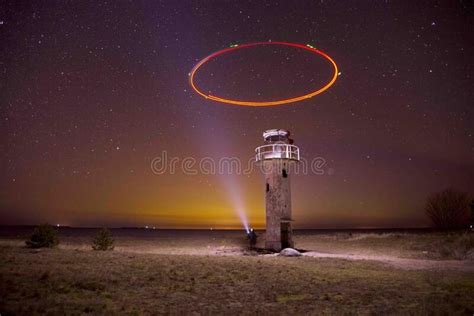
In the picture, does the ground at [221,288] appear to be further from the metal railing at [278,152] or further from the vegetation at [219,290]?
the metal railing at [278,152]

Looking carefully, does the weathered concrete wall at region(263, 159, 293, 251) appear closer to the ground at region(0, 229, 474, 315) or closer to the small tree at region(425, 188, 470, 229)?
the ground at region(0, 229, 474, 315)

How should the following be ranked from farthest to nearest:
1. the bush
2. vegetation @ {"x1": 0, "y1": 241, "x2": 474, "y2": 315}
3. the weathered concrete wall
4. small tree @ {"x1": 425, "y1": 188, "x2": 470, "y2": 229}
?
small tree @ {"x1": 425, "y1": 188, "x2": 470, "y2": 229} < the weathered concrete wall < the bush < vegetation @ {"x1": 0, "y1": 241, "x2": 474, "y2": 315}

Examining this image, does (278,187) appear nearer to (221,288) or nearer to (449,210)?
(221,288)

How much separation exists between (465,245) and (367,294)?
1725cm

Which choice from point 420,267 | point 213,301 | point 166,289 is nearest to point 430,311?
point 213,301

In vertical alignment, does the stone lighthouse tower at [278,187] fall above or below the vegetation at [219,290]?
above

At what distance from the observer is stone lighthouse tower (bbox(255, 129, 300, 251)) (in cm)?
2523

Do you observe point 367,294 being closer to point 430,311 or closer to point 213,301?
point 430,311

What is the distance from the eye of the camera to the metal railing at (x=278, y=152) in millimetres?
25270

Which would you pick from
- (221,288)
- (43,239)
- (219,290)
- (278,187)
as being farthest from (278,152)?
(219,290)

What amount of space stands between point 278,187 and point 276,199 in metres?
0.81

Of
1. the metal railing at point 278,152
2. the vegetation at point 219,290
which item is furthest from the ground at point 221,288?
the metal railing at point 278,152

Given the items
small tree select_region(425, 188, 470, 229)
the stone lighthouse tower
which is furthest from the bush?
small tree select_region(425, 188, 470, 229)

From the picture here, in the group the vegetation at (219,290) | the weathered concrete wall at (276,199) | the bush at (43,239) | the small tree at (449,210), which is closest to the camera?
the vegetation at (219,290)
